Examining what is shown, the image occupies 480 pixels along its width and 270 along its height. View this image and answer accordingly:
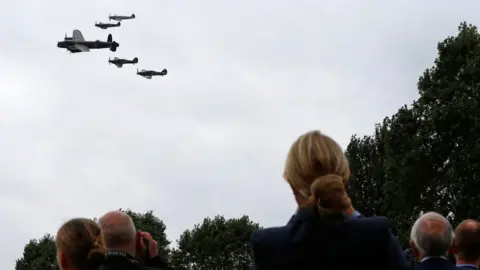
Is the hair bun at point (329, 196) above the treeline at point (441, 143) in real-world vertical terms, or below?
below

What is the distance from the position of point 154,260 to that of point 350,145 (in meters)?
56.9

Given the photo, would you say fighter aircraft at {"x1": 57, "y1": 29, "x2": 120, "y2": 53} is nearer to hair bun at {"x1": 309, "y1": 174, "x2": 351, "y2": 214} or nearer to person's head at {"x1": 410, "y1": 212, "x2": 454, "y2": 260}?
person's head at {"x1": 410, "y1": 212, "x2": 454, "y2": 260}

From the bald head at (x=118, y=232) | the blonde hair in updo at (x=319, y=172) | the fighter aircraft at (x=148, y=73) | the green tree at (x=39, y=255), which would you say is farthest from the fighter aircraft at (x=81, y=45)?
the blonde hair in updo at (x=319, y=172)

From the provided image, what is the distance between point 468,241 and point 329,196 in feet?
10.3

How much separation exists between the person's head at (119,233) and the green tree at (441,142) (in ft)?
105

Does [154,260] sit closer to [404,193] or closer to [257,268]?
[257,268]

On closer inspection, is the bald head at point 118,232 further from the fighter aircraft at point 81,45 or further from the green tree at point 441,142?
the fighter aircraft at point 81,45

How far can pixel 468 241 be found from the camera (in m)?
7.20

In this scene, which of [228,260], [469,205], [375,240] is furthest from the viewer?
[228,260]

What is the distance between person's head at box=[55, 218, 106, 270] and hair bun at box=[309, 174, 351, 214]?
1.64 m

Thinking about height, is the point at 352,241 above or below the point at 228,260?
below

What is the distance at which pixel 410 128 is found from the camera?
3975 centimetres

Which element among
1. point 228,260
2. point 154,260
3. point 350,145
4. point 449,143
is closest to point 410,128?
point 449,143

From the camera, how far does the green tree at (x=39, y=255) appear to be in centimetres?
8169
